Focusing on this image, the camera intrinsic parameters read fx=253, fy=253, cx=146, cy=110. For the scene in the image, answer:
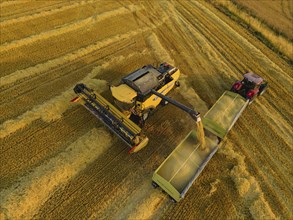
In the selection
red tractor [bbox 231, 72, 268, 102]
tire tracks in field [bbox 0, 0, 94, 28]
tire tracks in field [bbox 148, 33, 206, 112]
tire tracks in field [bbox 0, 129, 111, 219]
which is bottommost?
tire tracks in field [bbox 0, 129, 111, 219]

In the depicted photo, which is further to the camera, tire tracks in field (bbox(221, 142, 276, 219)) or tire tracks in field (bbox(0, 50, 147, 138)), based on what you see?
tire tracks in field (bbox(0, 50, 147, 138))

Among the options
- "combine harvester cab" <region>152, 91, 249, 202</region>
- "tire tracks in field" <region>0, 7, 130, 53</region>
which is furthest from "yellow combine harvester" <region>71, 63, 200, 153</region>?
"tire tracks in field" <region>0, 7, 130, 53</region>

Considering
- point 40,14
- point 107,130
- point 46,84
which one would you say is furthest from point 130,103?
point 40,14

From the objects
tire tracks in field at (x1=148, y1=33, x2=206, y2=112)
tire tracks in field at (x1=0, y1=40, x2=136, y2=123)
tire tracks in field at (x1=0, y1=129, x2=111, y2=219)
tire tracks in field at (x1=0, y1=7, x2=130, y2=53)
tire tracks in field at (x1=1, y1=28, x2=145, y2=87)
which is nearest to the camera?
tire tracks in field at (x1=0, y1=129, x2=111, y2=219)

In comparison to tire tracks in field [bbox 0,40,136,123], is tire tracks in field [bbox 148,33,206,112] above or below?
above

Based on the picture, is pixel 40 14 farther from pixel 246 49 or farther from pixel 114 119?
pixel 246 49

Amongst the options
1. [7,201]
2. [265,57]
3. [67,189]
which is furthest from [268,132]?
[7,201]

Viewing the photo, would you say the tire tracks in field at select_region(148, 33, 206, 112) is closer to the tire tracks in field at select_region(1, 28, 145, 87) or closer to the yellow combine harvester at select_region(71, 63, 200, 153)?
the tire tracks in field at select_region(1, 28, 145, 87)

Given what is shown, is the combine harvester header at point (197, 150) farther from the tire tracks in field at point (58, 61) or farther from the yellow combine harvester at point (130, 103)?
the tire tracks in field at point (58, 61)
